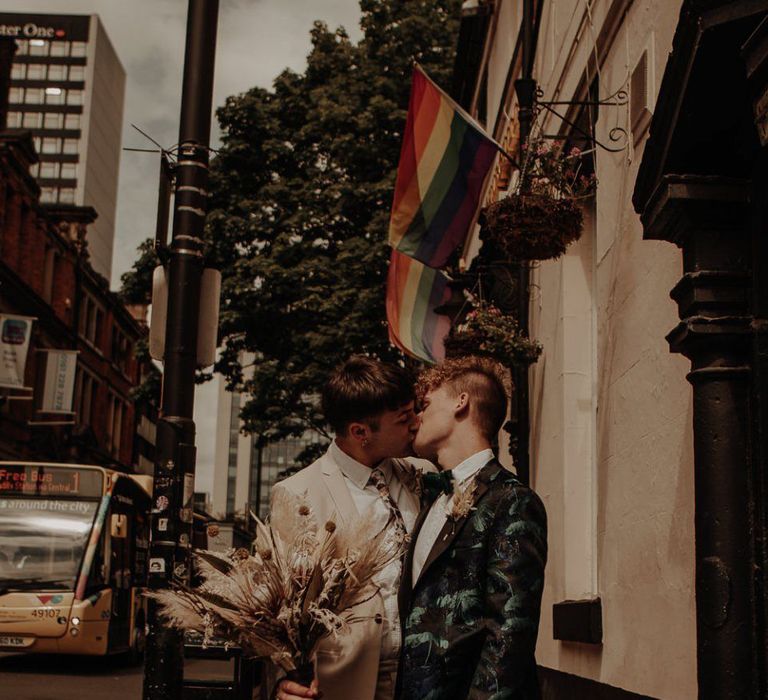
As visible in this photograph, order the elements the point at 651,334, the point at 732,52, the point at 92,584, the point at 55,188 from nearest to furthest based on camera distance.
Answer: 1. the point at 732,52
2. the point at 651,334
3. the point at 92,584
4. the point at 55,188

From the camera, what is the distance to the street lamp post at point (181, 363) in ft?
23.9

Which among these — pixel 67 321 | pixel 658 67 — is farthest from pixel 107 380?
→ pixel 658 67

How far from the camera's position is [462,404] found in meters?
3.85

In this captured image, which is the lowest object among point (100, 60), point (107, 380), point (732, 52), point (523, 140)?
point (732, 52)

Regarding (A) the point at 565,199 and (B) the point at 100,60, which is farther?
(B) the point at 100,60

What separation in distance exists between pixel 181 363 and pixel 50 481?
427 inches

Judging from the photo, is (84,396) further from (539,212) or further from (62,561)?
(539,212)

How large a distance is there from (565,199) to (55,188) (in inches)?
4497

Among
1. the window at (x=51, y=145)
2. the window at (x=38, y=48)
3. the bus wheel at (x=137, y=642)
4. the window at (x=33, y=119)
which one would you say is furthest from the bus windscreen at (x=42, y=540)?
the window at (x=38, y=48)

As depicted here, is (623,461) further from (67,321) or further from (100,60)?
(100,60)

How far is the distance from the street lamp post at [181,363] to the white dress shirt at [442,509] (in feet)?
12.7

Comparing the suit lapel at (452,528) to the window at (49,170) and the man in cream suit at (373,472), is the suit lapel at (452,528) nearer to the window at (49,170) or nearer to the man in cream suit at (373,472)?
the man in cream suit at (373,472)

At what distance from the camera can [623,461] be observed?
22.9ft

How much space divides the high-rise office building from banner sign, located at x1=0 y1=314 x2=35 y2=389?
7759cm
